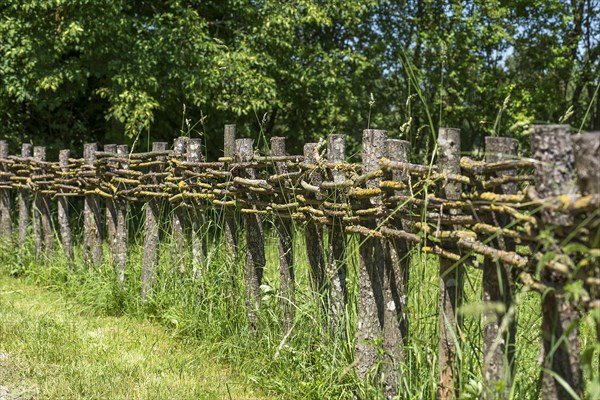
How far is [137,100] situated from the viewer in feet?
38.6

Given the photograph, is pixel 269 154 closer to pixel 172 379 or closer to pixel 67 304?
pixel 172 379

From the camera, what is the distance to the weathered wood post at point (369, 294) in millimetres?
3760

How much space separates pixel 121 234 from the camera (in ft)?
22.0

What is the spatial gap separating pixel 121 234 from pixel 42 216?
6.62ft

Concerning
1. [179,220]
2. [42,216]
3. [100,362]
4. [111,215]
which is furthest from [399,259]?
[42,216]

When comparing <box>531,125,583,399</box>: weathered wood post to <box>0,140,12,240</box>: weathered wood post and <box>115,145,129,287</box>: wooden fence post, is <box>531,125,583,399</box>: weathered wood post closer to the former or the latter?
<box>115,145,129,287</box>: wooden fence post

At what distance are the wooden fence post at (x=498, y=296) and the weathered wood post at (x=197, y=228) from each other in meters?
2.78

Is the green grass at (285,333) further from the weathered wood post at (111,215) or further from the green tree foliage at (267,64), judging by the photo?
the green tree foliage at (267,64)

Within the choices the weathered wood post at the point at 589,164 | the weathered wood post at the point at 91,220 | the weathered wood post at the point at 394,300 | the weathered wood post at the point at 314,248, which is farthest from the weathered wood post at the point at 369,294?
the weathered wood post at the point at 91,220

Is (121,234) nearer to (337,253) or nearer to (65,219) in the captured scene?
(65,219)

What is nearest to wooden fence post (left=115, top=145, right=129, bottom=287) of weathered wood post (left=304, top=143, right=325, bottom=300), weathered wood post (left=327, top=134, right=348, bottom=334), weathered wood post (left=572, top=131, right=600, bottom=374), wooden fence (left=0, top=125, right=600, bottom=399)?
wooden fence (left=0, top=125, right=600, bottom=399)

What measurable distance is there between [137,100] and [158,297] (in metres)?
6.53

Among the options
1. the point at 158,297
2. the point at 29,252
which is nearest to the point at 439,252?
the point at 158,297

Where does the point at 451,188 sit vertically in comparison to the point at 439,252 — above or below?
above
